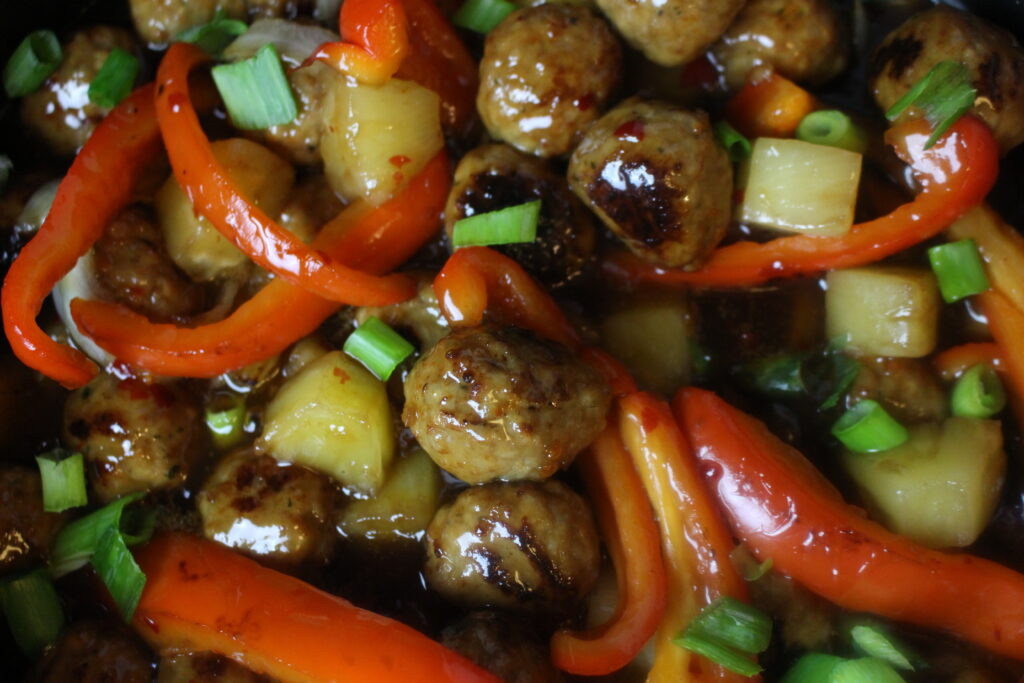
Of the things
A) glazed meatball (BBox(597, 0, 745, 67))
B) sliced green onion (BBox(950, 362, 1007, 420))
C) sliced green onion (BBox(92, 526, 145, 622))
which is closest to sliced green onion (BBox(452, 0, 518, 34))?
glazed meatball (BBox(597, 0, 745, 67))

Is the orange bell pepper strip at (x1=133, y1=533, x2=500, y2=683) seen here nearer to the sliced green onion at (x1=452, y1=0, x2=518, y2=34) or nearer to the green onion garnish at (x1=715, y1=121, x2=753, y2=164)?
the green onion garnish at (x1=715, y1=121, x2=753, y2=164)

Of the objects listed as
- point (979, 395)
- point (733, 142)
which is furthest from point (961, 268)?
point (733, 142)

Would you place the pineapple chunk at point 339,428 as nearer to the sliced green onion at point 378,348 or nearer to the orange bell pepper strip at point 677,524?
the sliced green onion at point 378,348

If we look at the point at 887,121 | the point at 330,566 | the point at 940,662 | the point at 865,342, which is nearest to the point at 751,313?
the point at 865,342

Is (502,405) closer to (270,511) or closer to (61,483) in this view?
(270,511)

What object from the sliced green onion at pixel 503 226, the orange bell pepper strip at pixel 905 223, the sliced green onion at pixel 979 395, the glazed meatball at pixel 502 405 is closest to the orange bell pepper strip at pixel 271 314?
the sliced green onion at pixel 503 226

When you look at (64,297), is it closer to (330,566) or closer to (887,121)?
(330,566)
